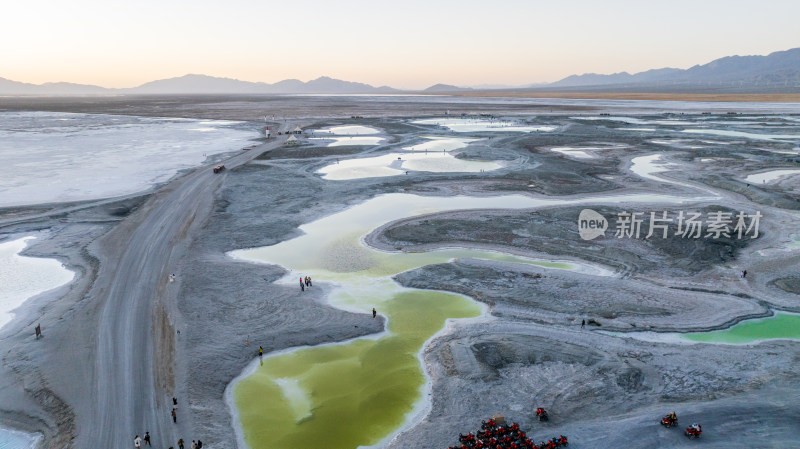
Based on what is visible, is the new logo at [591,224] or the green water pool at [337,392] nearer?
the green water pool at [337,392]

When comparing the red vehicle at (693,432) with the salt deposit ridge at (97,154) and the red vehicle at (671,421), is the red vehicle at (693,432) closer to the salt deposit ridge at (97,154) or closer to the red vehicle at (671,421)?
the red vehicle at (671,421)

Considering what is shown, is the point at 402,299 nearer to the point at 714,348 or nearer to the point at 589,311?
the point at 589,311

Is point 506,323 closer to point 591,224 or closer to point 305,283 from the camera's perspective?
point 305,283

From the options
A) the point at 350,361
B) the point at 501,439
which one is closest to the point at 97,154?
the point at 350,361

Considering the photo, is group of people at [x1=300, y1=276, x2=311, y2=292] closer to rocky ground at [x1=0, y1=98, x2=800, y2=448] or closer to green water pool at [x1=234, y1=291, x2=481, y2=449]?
rocky ground at [x1=0, y1=98, x2=800, y2=448]

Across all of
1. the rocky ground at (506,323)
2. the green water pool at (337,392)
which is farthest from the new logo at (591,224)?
the green water pool at (337,392)

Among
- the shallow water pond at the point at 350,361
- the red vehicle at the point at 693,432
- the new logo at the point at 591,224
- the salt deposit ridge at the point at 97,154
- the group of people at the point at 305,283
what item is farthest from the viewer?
the salt deposit ridge at the point at 97,154
